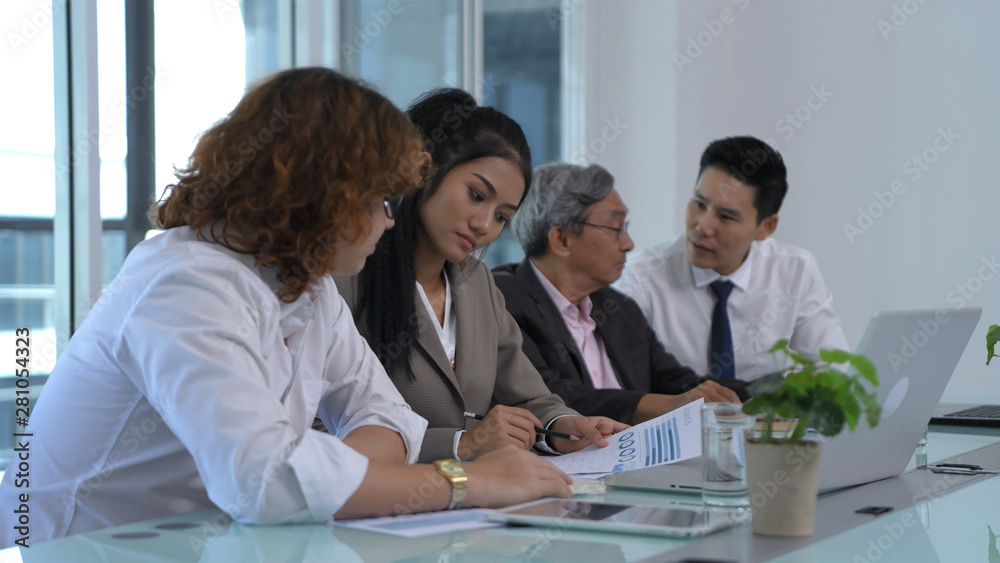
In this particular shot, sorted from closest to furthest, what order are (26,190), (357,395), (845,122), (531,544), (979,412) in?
(531,544), (357,395), (979,412), (26,190), (845,122)

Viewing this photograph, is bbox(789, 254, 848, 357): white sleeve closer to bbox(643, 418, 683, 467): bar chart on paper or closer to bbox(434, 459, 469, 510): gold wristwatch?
bbox(643, 418, 683, 467): bar chart on paper

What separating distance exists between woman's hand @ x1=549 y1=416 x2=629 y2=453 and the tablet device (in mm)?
558

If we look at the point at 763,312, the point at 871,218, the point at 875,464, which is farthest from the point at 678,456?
the point at 871,218

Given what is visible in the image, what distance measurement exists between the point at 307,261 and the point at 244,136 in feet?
0.64

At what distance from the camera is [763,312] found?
3342 millimetres

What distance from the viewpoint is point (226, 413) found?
1143 mm

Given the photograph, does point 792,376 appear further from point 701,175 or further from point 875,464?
point 701,175

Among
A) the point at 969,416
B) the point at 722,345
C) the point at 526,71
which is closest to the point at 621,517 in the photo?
the point at 969,416

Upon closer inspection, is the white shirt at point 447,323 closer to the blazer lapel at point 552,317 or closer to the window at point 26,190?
the blazer lapel at point 552,317

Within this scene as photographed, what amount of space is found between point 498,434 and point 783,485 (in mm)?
716

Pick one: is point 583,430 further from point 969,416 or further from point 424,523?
point 969,416

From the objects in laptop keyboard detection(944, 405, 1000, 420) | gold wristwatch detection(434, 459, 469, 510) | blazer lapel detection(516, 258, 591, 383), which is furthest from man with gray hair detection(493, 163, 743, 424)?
gold wristwatch detection(434, 459, 469, 510)

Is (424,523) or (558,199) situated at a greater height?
(558,199)

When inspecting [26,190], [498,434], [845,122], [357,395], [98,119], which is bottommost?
[498,434]
